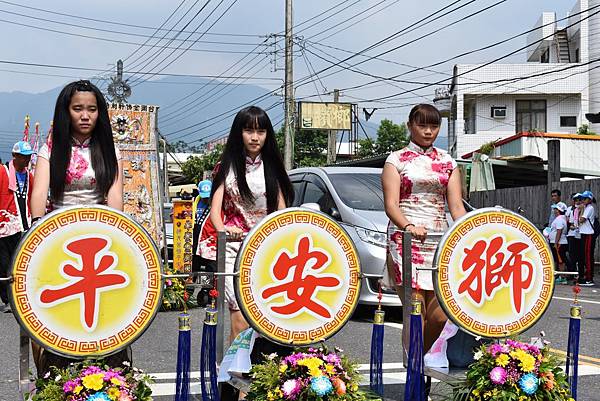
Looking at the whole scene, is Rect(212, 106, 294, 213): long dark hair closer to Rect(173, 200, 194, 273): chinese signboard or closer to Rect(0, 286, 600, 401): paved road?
Rect(0, 286, 600, 401): paved road

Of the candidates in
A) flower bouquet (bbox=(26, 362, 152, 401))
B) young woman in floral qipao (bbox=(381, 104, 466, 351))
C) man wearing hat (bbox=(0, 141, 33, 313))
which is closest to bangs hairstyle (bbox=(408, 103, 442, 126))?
young woman in floral qipao (bbox=(381, 104, 466, 351))

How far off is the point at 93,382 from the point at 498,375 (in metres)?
2.00

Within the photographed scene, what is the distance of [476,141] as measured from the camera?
135ft

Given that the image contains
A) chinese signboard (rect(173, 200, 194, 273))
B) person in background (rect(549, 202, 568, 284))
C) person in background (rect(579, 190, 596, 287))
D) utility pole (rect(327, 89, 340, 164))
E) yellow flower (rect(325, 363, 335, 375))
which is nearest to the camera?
yellow flower (rect(325, 363, 335, 375))

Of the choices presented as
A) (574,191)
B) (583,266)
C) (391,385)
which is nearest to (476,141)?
(574,191)

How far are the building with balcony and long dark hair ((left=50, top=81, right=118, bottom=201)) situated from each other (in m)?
35.2

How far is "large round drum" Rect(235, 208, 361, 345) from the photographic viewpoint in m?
4.26

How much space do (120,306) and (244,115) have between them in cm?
162

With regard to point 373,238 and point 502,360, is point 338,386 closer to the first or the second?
point 502,360

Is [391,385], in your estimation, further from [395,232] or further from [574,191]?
[574,191]

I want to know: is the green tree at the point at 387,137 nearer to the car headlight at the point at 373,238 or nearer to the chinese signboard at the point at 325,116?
the chinese signboard at the point at 325,116

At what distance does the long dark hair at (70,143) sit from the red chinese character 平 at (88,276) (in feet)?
1.69

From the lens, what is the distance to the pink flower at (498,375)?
4379 mm

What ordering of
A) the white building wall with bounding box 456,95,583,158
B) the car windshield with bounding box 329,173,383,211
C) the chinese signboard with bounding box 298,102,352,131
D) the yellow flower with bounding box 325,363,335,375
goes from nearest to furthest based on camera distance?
the yellow flower with bounding box 325,363,335,375
the car windshield with bounding box 329,173,383,211
the white building wall with bounding box 456,95,583,158
the chinese signboard with bounding box 298,102,352,131
